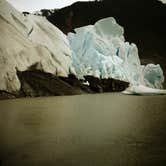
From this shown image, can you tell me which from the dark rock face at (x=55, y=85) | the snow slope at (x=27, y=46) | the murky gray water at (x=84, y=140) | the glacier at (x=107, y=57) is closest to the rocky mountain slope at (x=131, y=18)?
the snow slope at (x=27, y=46)

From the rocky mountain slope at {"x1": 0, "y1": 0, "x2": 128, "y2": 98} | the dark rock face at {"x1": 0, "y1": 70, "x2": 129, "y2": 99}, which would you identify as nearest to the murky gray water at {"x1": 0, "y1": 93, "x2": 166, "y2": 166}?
the rocky mountain slope at {"x1": 0, "y1": 0, "x2": 128, "y2": 98}

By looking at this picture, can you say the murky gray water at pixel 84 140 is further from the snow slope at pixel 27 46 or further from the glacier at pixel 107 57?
the glacier at pixel 107 57

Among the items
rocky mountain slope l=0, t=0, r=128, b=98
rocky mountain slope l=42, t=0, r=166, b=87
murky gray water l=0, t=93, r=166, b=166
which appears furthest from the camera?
rocky mountain slope l=42, t=0, r=166, b=87

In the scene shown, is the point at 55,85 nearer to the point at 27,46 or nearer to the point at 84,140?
the point at 27,46

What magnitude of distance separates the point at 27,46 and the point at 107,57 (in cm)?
377

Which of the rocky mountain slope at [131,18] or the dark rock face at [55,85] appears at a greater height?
the rocky mountain slope at [131,18]

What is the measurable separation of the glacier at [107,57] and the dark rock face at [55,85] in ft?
1.16

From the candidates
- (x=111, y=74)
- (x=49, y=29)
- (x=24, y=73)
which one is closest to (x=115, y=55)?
(x=111, y=74)

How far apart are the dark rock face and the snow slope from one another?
31 centimetres

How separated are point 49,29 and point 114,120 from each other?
11629 millimetres

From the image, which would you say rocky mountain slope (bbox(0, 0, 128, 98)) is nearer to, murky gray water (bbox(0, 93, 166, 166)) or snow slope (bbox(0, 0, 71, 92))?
snow slope (bbox(0, 0, 71, 92))

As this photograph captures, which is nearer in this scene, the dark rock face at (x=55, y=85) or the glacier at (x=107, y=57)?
the dark rock face at (x=55, y=85)

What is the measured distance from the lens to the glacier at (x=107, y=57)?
56.2 ft

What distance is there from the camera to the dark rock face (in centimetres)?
1558
